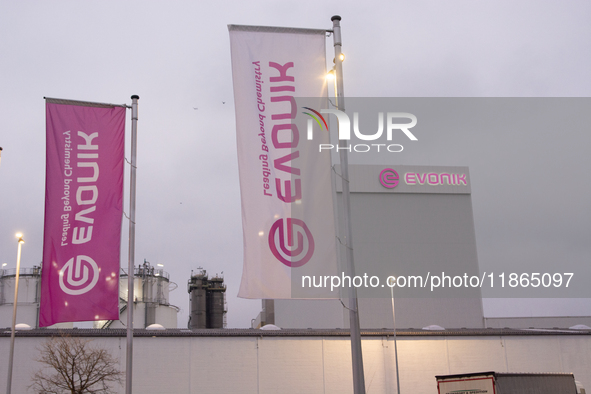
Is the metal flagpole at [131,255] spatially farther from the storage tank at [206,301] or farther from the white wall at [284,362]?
the storage tank at [206,301]

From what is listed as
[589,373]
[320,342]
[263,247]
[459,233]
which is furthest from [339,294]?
[459,233]

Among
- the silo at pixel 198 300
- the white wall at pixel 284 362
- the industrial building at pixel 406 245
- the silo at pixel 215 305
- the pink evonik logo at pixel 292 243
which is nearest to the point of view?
the pink evonik logo at pixel 292 243

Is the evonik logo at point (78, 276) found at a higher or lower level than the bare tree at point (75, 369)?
higher

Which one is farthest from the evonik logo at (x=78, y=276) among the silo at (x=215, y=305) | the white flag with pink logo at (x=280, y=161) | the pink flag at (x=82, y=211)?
the silo at (x=215, y=305)

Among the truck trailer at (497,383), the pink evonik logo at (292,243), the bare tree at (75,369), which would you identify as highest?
the pink evonik logo at (292,243)

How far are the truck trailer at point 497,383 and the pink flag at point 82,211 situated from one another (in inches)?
510

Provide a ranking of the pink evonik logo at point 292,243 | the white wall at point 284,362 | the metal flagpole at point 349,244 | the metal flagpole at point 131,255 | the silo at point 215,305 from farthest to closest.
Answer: the silo at point 215,305, the white wall at point 284,362, the metal flagpole at point 131,255, the pink evonik logo at point 292,243, the metal flagpole at point 349,244

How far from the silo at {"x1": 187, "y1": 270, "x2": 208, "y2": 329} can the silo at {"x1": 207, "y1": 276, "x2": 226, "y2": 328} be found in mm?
617

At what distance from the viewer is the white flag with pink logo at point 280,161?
1378cm

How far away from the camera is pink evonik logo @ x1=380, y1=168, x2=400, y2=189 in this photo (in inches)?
2662

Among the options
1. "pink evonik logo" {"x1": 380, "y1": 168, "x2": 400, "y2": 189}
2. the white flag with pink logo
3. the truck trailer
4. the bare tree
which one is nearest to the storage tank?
"pink evonik logo" {"x1": 380, "y1": 168, "x2": 400, "y2": 189}

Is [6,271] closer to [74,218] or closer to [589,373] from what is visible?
[74,218]

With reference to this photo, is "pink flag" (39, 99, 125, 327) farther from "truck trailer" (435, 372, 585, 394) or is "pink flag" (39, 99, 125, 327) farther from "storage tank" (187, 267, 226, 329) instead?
"storage tank" (187, 267, 226, 329)

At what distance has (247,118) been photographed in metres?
15.1
